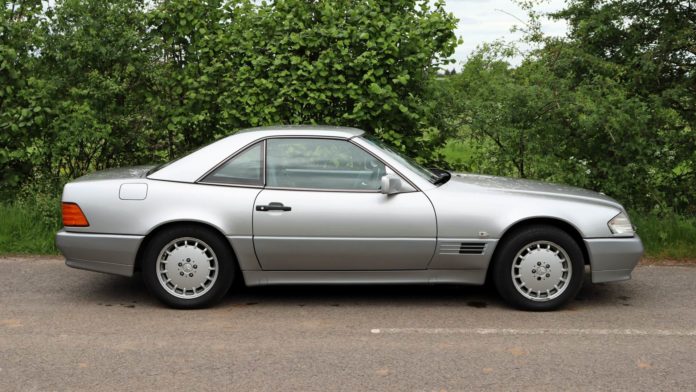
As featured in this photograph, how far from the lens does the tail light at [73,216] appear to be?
6.53m

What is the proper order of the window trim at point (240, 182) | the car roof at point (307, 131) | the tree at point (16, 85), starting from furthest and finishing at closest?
the tree at point (16, 85)
the car roof at point (307, 131)
the window trim at point (240, 182)

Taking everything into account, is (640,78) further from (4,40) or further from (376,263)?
(4,40)

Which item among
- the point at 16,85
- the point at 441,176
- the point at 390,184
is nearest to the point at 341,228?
the point at 390,184

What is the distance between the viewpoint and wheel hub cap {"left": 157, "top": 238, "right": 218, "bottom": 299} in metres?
6.41

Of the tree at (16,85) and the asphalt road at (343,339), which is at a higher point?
the tree at (16,85)

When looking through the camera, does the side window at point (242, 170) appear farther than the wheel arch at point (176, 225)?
Yes

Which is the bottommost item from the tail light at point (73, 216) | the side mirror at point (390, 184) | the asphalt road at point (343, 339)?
the asphalt road at point (343, 339)

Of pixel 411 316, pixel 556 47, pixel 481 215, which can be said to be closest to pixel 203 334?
pixel 411 316

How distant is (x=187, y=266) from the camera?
643cm

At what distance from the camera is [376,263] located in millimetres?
6434

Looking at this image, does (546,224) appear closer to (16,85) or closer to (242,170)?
(242,170)

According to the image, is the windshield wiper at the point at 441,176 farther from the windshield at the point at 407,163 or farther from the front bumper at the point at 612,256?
the front bumper at the point at 612,256

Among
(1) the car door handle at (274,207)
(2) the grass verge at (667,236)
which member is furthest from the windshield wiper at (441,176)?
(2) the grass verge at (667,236)

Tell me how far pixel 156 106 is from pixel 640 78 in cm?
573
